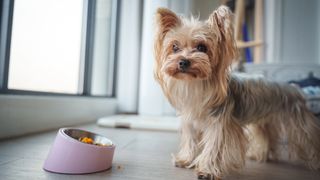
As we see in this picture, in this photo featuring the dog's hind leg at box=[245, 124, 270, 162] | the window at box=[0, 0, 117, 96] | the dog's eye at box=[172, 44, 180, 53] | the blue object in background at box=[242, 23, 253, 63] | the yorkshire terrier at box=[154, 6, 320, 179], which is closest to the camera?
the yorkshire terrier at box=[154, 6, 320, 179]

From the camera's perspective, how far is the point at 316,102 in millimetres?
2119

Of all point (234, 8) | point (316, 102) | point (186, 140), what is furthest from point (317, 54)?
point (186, 140)

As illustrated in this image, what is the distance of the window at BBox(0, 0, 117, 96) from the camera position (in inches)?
75.0

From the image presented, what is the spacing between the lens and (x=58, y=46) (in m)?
2.56

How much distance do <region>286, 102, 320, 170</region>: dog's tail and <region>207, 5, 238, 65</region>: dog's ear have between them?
0.50m

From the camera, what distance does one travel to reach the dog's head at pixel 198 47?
3.82ft

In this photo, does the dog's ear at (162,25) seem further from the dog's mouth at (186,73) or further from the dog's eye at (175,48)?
the dog's mouth at (186,73)

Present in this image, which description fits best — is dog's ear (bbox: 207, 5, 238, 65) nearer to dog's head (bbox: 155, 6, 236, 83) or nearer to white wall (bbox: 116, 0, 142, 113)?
dog's head (bbox: 155, 6, 236, 83)

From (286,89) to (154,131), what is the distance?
140 centimetres

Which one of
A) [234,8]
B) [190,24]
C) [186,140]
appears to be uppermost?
[234,8]

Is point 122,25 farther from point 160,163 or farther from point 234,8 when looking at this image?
point 160,163

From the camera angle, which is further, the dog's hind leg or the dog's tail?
the dog's hind leg

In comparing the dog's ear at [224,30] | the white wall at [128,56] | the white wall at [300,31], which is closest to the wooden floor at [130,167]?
the dog's ear at [224,30]

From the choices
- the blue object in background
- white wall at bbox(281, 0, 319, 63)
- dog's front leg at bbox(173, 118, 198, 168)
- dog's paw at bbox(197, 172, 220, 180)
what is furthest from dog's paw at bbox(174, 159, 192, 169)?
the blue object in background
